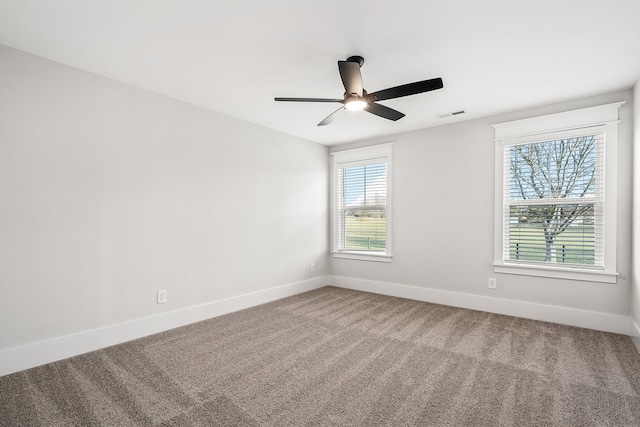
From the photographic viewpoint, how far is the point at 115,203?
287 cm

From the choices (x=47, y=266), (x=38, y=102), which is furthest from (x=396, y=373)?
(x=38, y=102)

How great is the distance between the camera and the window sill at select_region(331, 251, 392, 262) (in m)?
4.70

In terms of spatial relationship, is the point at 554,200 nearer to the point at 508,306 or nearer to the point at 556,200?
the point at 556,200

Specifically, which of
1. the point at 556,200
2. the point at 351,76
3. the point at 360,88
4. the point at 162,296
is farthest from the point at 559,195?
the point at 162,296

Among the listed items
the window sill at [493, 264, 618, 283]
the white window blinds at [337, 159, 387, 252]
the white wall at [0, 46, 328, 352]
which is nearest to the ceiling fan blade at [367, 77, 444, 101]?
the white wall at [0, 46, 328, 352]

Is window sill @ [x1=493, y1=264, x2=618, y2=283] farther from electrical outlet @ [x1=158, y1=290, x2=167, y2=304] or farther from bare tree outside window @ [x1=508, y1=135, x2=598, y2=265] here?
electrical outlet @ [x1=158, y1=290, x2=167, y2=304]

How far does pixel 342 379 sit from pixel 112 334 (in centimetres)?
216

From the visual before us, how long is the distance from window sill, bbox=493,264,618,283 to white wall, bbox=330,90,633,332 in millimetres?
59

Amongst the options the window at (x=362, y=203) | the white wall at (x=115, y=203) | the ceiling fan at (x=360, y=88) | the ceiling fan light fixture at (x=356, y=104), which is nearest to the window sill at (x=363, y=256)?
the window at (x=362, y=203)

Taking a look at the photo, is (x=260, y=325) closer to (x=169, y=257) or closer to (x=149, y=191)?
(x=169, y=257)

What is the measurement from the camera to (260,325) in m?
3.33

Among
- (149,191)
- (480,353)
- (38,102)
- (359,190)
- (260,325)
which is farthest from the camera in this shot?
(359,190)

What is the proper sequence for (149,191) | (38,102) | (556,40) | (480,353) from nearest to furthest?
1. (556,40)
2. (38,102)
3. (480,353)
4. (149,191)

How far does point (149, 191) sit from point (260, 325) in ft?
5.94
